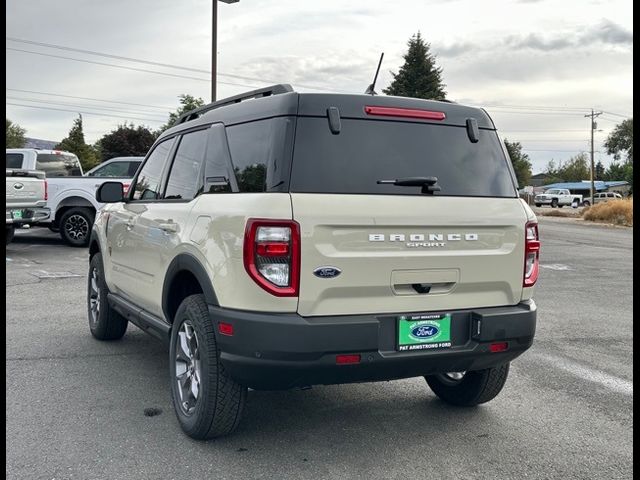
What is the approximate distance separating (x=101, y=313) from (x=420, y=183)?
3.65 metres

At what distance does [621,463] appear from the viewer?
144 inches

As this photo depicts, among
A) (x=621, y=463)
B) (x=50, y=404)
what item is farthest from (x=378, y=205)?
(x=50, y=404)

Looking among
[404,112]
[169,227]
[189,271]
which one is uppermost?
[404,112]

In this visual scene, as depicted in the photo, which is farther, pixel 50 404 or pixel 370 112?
pixel 50 404

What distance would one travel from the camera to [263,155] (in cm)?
357

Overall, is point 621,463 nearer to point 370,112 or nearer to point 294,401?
point 294,401

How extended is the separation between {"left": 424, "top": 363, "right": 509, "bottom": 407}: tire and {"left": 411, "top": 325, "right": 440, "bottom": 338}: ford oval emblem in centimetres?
86

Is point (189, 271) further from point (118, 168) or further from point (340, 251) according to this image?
point (118, 168)

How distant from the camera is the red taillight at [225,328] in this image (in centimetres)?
343

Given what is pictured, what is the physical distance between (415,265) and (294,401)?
1.57 metres

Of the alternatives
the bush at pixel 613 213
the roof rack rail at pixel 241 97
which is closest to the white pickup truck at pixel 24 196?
the roof rack rail at pixel 241 97

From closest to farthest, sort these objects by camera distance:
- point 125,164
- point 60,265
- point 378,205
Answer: point 378,205
point 60,265
point 125,164

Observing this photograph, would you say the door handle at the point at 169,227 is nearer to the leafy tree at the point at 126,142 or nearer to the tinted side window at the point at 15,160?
the tinted side window at the point at 15,160

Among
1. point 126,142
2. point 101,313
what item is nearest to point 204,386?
point 101,313
